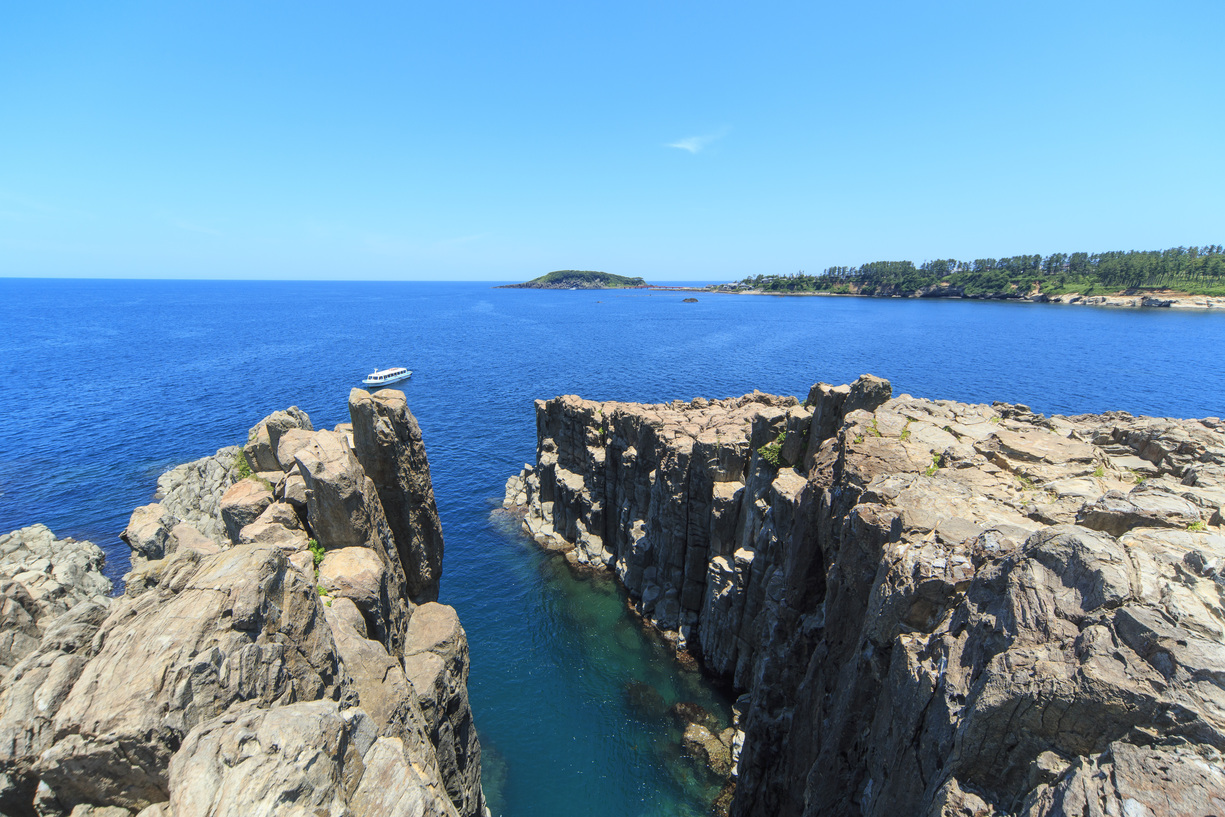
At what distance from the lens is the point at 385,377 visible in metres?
94.6

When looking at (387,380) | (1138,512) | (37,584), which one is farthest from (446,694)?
(387,380)

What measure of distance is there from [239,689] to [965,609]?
53.2ft

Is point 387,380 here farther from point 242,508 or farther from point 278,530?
point 278,530

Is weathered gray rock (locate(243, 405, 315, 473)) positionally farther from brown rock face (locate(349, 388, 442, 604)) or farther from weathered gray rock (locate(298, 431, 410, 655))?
weathered gray rock (locate(298, 431, 410, 655))

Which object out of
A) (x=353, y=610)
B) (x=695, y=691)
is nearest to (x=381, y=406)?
(x=353, y=610)

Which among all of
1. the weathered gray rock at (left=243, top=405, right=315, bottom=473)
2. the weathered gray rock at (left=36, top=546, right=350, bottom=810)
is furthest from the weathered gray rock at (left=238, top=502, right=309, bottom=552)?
the weathered gray rock at (left=243, top=405, right=315, bottom=473)

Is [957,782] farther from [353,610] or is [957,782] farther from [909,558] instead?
[353,610]

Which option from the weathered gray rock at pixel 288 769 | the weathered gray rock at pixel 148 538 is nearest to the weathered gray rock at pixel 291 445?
the weathered gray rock at pixel 148 538

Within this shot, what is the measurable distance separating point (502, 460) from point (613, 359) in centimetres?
6067

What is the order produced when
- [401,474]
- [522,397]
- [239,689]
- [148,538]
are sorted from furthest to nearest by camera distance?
[522,397]
[148,538]
[401,474]
[239,689]

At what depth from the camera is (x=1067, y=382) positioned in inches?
3381

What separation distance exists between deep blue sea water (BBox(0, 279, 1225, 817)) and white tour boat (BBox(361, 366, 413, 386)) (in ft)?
15.8

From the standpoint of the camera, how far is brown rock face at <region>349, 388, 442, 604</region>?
22.5 metres

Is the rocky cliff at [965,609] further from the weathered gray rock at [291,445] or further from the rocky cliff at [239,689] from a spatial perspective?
the weathered gray rock at [291,445]
